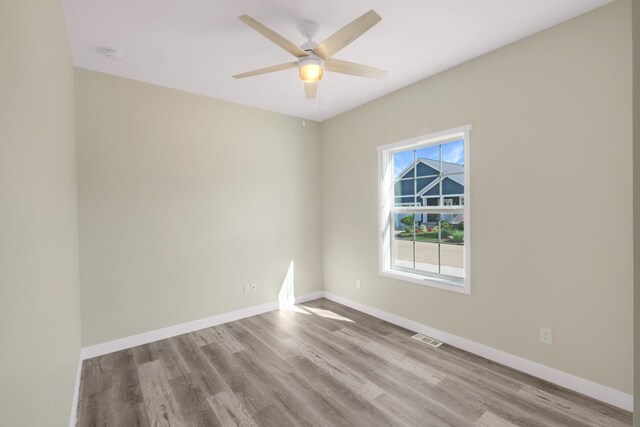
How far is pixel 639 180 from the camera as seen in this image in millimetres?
538

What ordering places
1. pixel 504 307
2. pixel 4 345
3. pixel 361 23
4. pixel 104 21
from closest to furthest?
pixel 4 345 → pixel 361 23 → pixel 104 21 → pixel 504 307

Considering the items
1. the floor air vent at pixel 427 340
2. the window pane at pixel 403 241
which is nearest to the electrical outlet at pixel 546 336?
the floor air vent at pixel 427 340

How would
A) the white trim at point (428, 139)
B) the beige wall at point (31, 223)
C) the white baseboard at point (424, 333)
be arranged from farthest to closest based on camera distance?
the white trim at point (428, 139) < the white baseboard at point (424, 333) < the beige wall at point (31, 223)

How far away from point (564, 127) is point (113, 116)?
13.3 feet

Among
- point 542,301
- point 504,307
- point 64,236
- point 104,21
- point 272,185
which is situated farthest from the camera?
point 272,185

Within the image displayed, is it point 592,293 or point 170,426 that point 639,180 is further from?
point 170,426

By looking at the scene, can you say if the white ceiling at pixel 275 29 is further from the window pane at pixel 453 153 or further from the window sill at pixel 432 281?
the window sill at pixel 432 281

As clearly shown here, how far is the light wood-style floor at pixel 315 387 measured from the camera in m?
2.05

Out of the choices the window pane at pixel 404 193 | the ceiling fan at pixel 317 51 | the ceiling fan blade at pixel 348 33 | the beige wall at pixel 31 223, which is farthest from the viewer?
the window pane at pixel 404 193

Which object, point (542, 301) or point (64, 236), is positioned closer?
point (64, 236)

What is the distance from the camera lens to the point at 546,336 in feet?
7.91

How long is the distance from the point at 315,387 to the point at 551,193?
245 centimetres

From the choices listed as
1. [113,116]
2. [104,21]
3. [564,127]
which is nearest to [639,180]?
[564,127]

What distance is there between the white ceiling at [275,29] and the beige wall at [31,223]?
0.58 m
